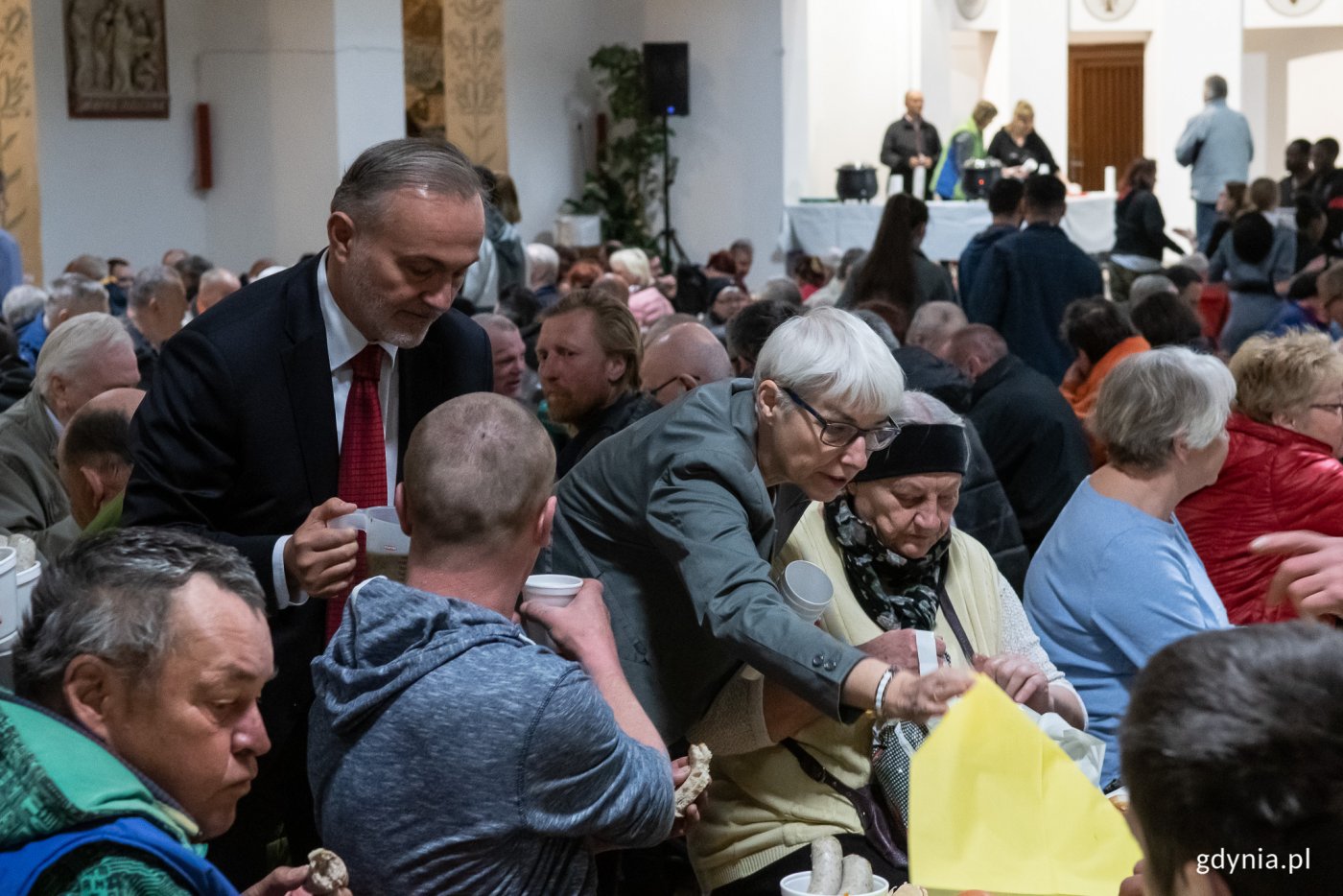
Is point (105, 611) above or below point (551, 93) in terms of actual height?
below

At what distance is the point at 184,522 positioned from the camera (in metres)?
2.51

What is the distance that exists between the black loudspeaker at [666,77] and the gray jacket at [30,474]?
466 inches

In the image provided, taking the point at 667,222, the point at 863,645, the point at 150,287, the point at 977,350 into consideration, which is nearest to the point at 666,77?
the point at 667,222

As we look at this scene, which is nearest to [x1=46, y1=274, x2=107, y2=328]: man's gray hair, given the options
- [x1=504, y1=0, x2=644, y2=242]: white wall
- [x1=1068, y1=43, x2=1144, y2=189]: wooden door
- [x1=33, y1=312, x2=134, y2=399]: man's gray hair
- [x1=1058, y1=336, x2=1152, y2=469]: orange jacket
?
[x1=33, y1=312, x2=134, y2=399]: man's gray hair

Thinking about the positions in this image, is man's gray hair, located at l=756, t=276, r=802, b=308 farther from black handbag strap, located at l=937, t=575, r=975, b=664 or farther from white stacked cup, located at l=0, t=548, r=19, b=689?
white stacked cup, located at l=0, t=548, r=19, b=689

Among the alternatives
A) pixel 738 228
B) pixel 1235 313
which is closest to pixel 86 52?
pixel 738 228

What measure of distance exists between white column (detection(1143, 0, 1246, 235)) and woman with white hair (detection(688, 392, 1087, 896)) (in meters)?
18.8

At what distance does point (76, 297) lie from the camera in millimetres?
7125

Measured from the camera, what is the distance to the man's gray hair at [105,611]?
1.76 metres

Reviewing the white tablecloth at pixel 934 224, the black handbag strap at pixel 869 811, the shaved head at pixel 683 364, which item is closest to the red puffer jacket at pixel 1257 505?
the shaved head at pixel 683 364

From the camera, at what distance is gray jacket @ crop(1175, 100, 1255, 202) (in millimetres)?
15586

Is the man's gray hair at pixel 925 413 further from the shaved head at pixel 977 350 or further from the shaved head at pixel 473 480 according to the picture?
the shaved head at pixel 977 350

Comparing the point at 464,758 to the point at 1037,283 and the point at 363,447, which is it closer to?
the point at 363,447

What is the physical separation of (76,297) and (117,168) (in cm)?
618
